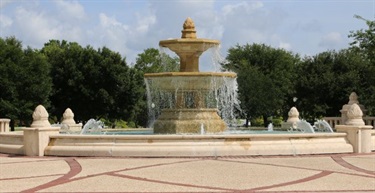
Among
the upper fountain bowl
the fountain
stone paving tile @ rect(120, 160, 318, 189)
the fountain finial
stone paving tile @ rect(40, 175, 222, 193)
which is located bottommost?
stone paving tile @ rect(40, 175, 222, 193)

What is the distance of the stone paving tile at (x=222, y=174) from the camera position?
11.6 meters

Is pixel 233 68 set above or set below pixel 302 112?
above

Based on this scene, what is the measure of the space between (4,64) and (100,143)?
101 feet

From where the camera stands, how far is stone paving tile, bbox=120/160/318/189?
11605 mm

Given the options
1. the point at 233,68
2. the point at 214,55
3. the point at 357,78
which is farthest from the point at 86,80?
the point at 214,55

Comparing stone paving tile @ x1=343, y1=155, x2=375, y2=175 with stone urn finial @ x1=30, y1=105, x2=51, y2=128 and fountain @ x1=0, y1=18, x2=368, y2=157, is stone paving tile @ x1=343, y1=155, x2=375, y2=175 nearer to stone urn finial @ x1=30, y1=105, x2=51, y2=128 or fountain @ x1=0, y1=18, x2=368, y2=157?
fountain @ x1=0, y1=18, x2=368, y2=157

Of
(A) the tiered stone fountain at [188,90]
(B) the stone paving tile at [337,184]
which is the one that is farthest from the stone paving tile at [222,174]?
(A) the tiered stone fountain at [188,90]

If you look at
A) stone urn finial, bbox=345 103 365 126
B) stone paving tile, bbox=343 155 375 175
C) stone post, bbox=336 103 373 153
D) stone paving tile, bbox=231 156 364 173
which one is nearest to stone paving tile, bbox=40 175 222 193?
stone paving tile, bbox=231 156 364 173

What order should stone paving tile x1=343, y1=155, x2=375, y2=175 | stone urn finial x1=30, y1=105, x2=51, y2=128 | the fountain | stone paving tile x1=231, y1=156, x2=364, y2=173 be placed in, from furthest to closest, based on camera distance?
stone urn finial x1=30, y1=105, x2=51, y2=128 < the fountain < stone paving tile x1=343, y1=155, x2=375, y2=175 < stone paving tile x1=231, y1=156, x2=364, y2=173

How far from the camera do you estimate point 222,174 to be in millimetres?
12734

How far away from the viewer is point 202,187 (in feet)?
36.2

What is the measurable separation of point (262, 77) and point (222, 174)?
1880 inches

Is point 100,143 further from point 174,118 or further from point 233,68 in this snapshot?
point 233,68

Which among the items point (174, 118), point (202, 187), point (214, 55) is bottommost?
point (202, 187)
